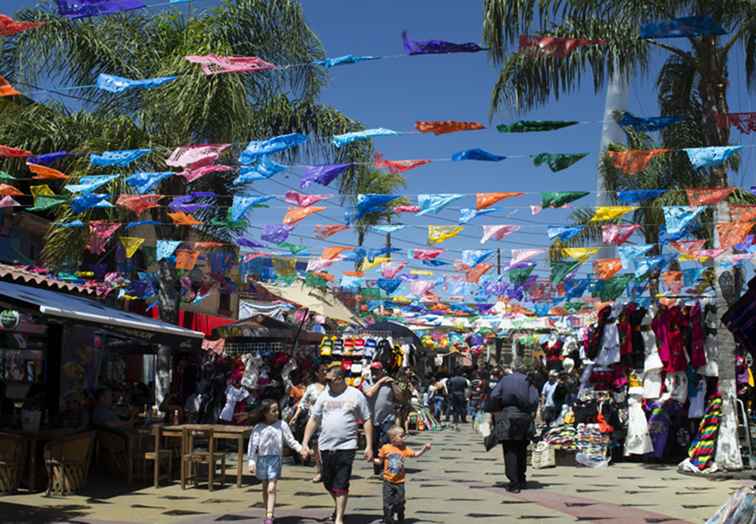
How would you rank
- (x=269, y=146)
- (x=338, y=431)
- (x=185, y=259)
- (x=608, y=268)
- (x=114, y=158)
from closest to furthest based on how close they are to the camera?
(x=338, y=431) → (x=269, y=146) → (x=114, y=158) → (x=185, y=259) → (x=608, y=268)

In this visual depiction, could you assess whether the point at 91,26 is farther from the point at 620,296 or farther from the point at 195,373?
the point at 620,296

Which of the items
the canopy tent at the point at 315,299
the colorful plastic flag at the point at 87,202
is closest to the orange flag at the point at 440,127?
the colorful plastic flag at the point at 87,202

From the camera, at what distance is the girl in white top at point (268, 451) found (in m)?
8.98

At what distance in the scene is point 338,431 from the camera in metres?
8.92

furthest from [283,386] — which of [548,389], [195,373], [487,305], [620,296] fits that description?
[487,305]

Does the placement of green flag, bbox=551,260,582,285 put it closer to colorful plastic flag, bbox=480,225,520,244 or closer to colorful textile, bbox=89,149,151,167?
colorful plastic flag, bbox=480,225,520,244

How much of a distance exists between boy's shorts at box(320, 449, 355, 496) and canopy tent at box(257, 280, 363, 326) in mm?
14371

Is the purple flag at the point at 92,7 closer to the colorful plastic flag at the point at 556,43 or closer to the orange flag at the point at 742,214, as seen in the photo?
the colorful plastic flag at the point at 556,43

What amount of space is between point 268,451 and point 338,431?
2.63 ft

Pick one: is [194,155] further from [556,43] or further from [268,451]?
[268,451]

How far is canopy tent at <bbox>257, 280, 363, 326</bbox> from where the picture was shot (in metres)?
23.8

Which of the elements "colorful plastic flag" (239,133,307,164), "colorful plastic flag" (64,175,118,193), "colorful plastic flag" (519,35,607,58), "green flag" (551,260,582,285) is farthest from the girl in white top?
"green flag" (551,260,582,285)

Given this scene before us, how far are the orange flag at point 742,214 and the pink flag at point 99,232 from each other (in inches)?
413

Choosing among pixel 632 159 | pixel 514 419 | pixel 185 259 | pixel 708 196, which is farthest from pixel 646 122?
pixel 185 259
